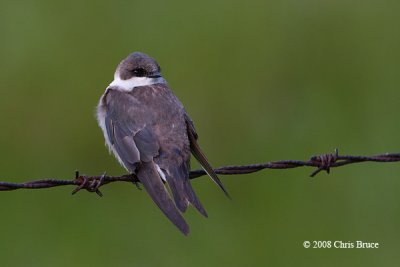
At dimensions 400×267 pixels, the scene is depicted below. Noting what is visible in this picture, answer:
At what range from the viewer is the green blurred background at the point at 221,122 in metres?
9.35

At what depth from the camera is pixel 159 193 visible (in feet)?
Answer: 22.5

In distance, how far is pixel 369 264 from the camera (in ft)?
29.4

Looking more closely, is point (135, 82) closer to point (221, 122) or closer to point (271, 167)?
point (271, 167)

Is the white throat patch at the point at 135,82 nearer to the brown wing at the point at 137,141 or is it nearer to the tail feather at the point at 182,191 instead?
the brown wing at the point at 137,141

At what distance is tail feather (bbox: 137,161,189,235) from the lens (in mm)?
6573

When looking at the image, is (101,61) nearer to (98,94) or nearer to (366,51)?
(98,94)

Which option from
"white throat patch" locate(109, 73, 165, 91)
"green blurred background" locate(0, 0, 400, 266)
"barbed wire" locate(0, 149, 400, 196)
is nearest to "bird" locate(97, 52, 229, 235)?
"white throat patch" locate(109, 73, 165, 91)

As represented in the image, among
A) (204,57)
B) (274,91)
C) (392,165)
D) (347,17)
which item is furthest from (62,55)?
(392,165)

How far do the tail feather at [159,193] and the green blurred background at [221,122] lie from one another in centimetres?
210

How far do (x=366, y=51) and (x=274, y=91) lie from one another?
1.24 m

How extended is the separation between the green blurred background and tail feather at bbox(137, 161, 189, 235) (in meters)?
2.10

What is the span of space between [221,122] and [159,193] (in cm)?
426

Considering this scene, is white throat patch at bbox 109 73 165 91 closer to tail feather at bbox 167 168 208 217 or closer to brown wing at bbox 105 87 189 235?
brown wing at bbox 105 87 189 235

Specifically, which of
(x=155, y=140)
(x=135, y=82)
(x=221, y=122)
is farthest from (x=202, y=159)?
(x=221, y=122)
